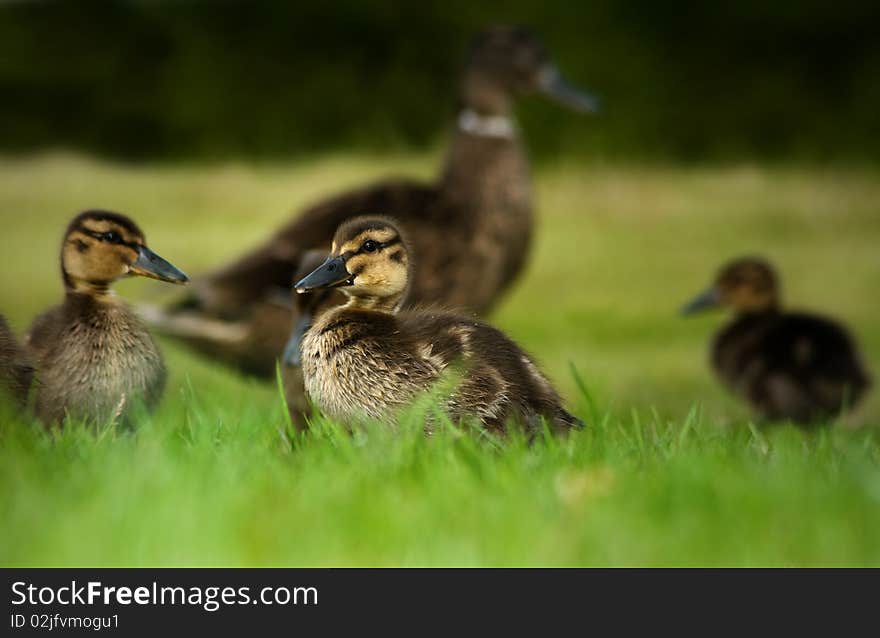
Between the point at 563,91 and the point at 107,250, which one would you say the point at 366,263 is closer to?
the point at 107,250

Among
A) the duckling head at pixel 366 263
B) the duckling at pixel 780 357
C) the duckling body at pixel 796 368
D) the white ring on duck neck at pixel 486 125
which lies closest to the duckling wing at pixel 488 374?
the duckling head at pixel 366 263

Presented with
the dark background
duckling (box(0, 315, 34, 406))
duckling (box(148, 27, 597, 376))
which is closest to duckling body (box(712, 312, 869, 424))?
duckling (box(148, 27, 597, 376))

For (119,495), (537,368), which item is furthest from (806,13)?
A: (119,495)

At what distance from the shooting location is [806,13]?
13.8 meters

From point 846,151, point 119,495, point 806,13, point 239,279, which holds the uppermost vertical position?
point 806,13

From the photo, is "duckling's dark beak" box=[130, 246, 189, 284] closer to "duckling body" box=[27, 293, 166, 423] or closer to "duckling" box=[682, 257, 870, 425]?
"duckling body" box=[27, 293, 166, 423]

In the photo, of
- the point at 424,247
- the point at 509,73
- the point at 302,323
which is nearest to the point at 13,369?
the point at 302,323

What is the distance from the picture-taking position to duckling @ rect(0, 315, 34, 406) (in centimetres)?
312

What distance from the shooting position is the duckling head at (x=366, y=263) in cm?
316

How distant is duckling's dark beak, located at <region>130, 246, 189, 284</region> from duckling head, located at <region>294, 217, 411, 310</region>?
14.9 inches

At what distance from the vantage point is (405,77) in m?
12.8
